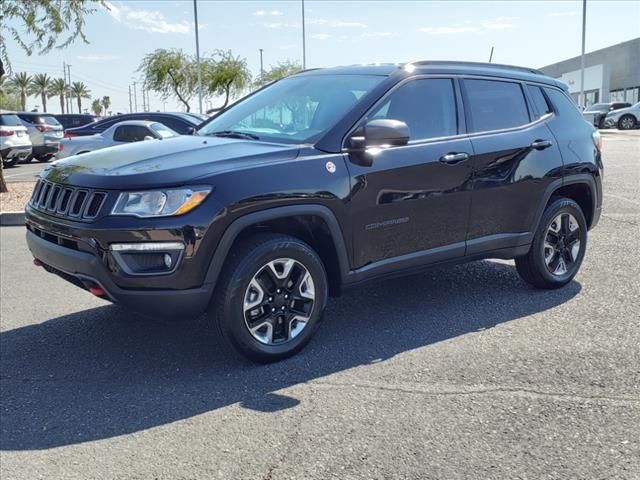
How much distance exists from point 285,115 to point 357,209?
1.00 meters

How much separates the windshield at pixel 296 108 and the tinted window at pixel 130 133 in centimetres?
820

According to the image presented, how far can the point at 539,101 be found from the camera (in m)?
5.53

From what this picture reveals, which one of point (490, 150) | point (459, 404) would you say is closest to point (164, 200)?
point (459, 404)

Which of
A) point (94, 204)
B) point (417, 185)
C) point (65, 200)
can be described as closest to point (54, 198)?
point (65, 200)

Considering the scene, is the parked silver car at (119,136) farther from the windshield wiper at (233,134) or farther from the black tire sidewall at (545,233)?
the black tire sidewall at (545,233)

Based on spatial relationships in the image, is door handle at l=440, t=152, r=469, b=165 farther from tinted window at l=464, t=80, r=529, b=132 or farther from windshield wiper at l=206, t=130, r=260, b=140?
windshield wiper at l=206, t=130, r=260, b=140

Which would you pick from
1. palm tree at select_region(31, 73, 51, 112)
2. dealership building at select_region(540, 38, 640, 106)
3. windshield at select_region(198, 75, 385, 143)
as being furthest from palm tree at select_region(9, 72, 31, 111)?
windshield at select_region(198, 75, 385, 143)

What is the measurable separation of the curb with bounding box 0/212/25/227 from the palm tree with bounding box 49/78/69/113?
86.7 meters

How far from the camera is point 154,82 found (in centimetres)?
4600

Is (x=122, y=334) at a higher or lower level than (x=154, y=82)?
lower

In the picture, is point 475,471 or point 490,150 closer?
point 475,471

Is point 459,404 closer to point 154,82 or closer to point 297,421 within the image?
point 297,421

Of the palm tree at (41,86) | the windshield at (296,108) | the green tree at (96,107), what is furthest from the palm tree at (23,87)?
the windshield at (296,108)

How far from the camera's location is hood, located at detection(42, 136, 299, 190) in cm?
361
